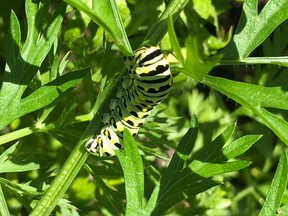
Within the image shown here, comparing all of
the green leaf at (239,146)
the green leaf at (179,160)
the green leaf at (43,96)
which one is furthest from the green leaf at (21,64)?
the green leaf at (239,146)

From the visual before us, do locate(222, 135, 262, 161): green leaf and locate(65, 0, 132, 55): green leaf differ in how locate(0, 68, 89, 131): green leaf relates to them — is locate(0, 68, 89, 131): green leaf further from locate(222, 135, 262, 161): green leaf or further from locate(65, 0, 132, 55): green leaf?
locate(222, 135, 262, 161): green leaf

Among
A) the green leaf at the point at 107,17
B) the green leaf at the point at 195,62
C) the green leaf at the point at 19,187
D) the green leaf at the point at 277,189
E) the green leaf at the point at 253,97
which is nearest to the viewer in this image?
the green leaf at the point at 195,62

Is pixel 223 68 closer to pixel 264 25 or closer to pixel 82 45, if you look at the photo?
pixel 82 45

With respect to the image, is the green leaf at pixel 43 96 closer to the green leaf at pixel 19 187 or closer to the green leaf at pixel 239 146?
the green leaf at pixel 19 187

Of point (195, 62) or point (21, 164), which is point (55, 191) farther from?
point (195, 62)

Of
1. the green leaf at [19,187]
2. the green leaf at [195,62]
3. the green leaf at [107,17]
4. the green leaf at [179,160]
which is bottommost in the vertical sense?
the green leaf at [19,187]

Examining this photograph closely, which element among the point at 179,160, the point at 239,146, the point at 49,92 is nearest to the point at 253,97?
the point at 239,146

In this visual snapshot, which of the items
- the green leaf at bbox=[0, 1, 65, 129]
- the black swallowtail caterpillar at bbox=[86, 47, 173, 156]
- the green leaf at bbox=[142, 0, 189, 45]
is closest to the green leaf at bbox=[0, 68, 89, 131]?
the green leaf at bbox=[0, 1, 65, 129]
